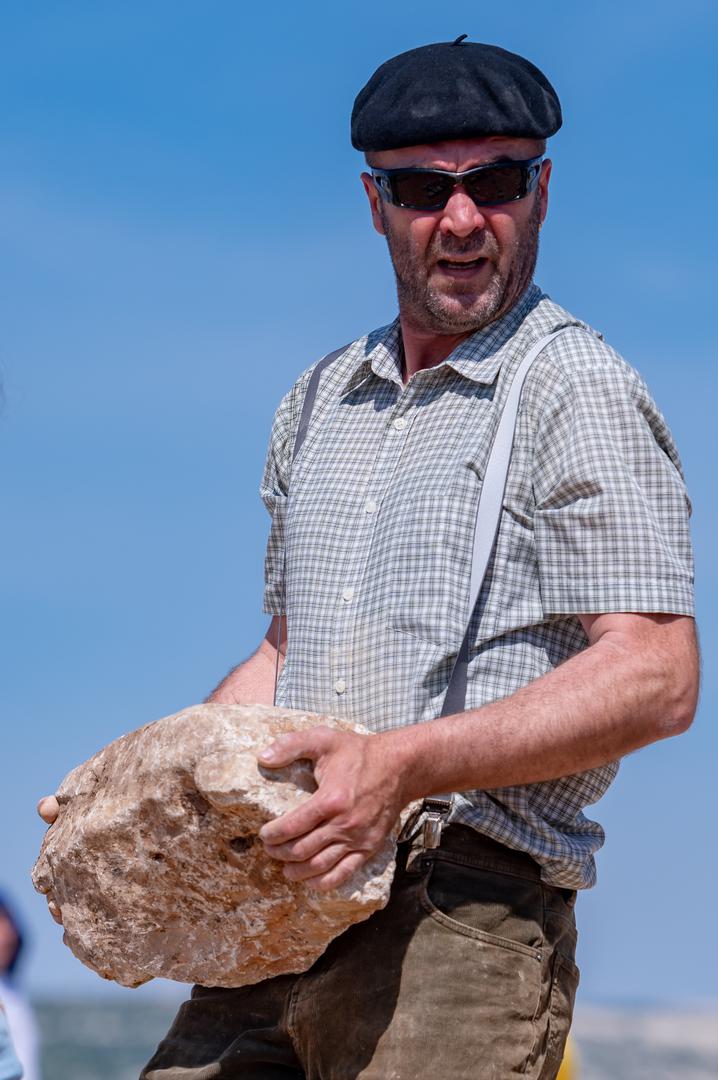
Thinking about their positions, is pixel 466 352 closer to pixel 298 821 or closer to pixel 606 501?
pixel 606 501

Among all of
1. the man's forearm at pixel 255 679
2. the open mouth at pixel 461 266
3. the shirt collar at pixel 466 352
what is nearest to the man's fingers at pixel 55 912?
the man's forearm at pixel 255 679

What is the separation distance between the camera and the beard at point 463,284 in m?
4.15

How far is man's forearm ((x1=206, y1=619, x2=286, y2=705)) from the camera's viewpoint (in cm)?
455

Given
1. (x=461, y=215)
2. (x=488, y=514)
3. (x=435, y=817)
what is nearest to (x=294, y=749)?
(x=435, y=817)

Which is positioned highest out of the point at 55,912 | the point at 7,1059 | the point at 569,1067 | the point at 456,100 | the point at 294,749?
the point at 456,100

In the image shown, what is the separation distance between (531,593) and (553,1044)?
1.03 meters

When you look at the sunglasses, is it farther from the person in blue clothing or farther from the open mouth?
the person in blue clothing

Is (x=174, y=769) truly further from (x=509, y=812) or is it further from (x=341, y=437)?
(x=341, y=437)

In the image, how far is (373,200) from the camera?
178 inches

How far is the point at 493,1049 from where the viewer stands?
3527mm

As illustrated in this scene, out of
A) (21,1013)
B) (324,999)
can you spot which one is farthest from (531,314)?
(21,1013)

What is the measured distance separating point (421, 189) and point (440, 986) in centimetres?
Answer: 200

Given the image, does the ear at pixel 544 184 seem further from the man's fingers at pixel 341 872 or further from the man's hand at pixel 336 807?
the man's fingers at pixel 341 872

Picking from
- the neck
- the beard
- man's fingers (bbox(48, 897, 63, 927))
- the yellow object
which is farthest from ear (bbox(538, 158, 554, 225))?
the yellow object
